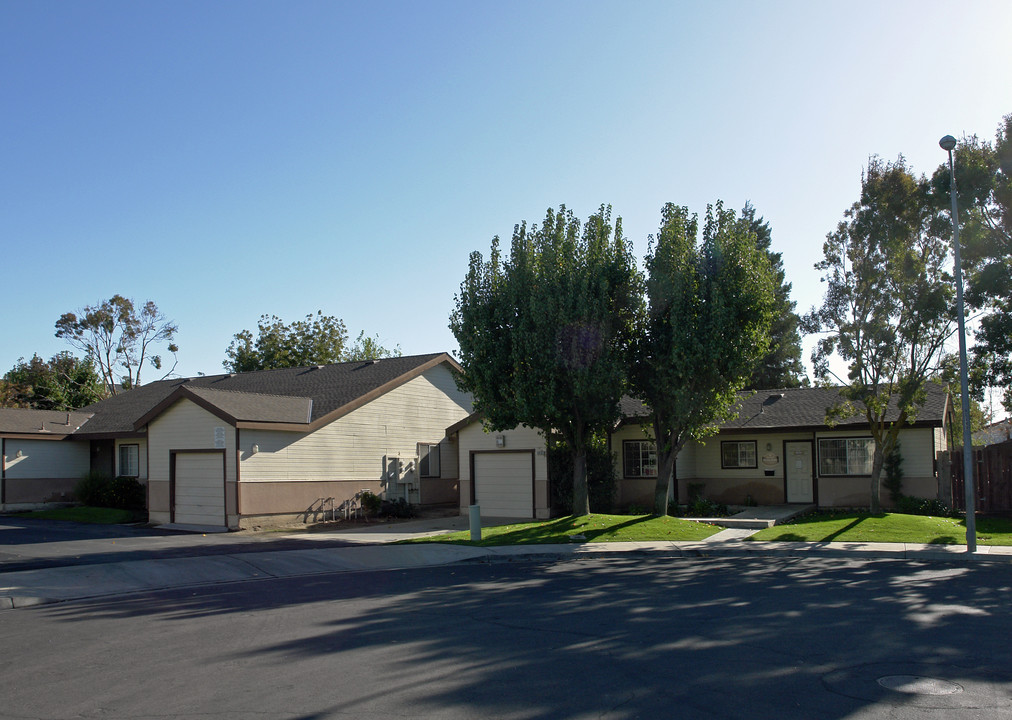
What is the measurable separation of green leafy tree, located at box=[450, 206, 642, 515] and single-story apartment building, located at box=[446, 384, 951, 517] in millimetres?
4127

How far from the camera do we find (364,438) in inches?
1094

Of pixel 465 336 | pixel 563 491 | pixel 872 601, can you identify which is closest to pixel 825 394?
pixel 563 491

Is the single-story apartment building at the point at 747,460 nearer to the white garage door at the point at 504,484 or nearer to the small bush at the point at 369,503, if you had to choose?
the white garage door at the point at 504,484

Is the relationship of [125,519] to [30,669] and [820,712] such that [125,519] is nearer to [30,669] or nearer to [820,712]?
[30,669]

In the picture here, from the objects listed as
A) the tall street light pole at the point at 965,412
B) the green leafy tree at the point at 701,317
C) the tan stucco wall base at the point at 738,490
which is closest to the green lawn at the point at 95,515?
the green leafy tree at the point at 701,317

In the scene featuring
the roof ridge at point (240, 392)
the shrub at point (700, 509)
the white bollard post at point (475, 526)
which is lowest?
the shrub at point (700, 509)

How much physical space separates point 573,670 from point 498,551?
1020 centimetres

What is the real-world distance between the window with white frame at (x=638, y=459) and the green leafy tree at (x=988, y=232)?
10.4 m

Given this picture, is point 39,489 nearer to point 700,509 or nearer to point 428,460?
point 428,460

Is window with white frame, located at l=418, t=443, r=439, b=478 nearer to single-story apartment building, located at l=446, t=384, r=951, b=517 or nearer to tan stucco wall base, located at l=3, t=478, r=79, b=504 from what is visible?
single-story apartment building, located at l=446, t=384, r=951, b=517

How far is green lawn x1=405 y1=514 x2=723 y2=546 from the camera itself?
1933cm

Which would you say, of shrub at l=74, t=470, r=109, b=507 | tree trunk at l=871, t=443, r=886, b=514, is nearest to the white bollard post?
tree trunk at l=871, t=443, r=886, b=514

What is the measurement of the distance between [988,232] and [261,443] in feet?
68.1

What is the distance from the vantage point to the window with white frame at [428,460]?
3031 cm
